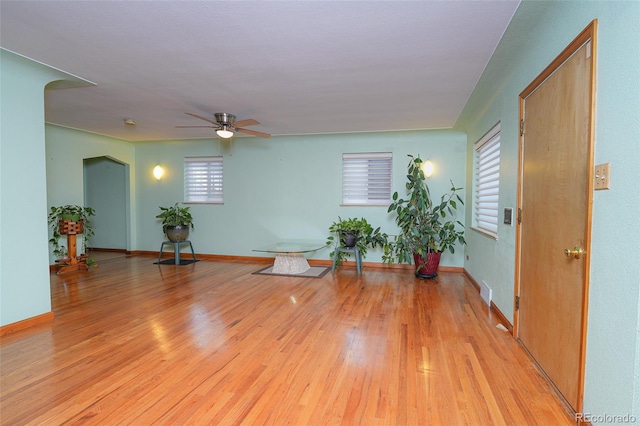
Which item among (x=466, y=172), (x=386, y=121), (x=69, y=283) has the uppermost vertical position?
(x=386, y=121)

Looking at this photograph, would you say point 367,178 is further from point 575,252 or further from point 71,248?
point 71,248

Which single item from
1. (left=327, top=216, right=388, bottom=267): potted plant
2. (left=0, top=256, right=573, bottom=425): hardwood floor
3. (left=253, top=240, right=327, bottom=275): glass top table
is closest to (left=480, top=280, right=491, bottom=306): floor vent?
(left=0, top=256, right=573, bottom=425): hardwood floor

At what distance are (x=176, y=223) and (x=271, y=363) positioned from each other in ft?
14.7

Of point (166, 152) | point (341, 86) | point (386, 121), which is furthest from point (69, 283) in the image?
point (386, 121)

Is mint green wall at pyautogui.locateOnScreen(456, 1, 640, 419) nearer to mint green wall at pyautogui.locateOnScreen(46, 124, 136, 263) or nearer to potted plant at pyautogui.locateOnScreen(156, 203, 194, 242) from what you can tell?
potted plant at pyautogui.locateOnScreen(156, 203, 194, 242)

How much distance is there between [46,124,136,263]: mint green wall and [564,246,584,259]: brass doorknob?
677cm

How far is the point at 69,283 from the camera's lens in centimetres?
458

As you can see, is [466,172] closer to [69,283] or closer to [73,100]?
[73,100]

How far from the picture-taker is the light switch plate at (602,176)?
1.45 m

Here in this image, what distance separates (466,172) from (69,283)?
20.6ft

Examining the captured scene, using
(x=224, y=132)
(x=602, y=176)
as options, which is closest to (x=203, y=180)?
(x=224, y=132)

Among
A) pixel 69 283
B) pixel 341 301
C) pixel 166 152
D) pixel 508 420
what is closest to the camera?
pixel 508 420

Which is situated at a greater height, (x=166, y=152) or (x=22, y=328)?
(x=166, y=152)

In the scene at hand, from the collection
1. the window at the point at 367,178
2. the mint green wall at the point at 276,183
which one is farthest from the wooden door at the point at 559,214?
the window at the point at 367,178
